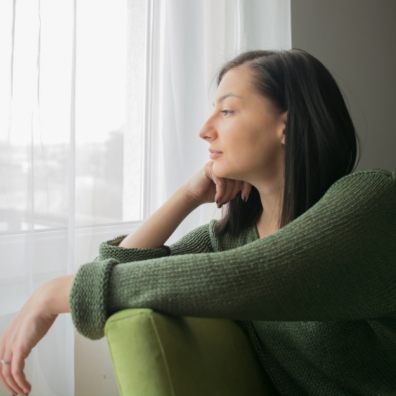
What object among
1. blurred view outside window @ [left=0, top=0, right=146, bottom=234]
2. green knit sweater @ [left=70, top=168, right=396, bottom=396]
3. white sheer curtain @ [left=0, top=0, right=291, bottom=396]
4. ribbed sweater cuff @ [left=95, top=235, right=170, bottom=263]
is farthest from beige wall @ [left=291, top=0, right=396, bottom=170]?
green knit sweater @ [left=70, top=168, right=396, bottom=396]


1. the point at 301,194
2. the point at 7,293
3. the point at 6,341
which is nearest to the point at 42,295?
the point at 6,341

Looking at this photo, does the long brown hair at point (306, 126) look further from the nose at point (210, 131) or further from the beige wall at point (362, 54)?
the beige wall at point (362, 54)

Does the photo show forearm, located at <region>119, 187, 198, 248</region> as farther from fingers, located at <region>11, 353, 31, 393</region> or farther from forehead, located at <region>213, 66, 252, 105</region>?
fingers, located at <region>11, 353, 31, 393</region>

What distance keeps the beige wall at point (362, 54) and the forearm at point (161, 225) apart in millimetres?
1296

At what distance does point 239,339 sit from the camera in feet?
3.25

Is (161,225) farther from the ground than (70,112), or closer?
closer

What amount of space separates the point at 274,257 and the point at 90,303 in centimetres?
27

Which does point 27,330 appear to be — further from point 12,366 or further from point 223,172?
point 223,172

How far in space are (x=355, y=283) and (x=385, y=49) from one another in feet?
7.73

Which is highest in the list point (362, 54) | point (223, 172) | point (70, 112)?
point (362, 54)

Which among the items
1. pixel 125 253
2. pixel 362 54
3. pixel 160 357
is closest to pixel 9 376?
pixel 160 357

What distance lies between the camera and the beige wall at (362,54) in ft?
7.47

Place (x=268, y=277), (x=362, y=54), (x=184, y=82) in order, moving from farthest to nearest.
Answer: (x=362, y=54) → (x=184, y=82) → (x=268, y=277)

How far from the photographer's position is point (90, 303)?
694 mm
